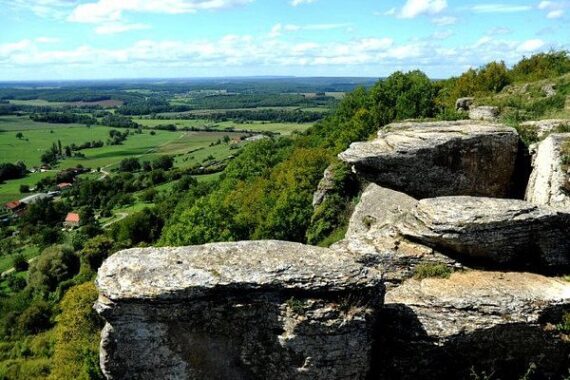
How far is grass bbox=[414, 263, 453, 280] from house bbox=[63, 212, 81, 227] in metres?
94.4

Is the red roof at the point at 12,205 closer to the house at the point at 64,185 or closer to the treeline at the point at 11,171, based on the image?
the house at the point at 64,185

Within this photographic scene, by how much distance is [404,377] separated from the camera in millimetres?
Answer: 13906

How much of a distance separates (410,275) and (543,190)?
21.3 ft

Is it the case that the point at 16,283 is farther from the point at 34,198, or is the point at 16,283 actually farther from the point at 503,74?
the point at 503,74

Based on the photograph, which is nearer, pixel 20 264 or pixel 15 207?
pixel 20 264

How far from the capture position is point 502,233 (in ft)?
48.8

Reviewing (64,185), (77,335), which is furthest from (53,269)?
(64,185)

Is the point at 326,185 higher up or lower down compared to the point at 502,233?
lower down

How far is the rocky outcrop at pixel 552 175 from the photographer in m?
16.8

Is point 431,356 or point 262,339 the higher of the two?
point 262,339

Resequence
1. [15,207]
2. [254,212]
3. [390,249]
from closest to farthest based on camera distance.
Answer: [390,249], [254,212], [15,207]

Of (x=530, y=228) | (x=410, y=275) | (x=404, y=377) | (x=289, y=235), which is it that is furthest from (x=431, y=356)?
(x=289, y=235)

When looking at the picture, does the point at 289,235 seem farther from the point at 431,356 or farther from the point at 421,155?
the point at 431,356

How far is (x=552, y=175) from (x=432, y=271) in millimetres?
6330
